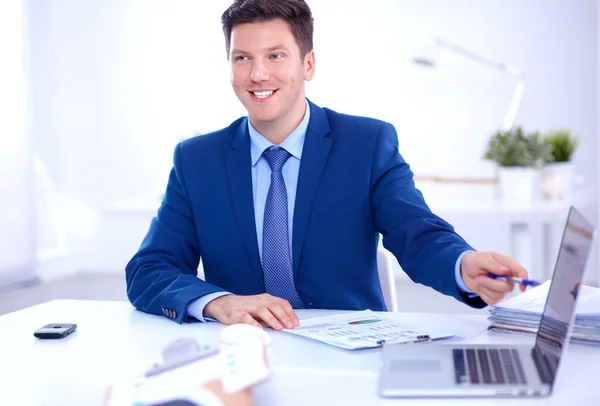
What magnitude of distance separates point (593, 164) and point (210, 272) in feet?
12.6

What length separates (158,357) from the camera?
1194 millimetres

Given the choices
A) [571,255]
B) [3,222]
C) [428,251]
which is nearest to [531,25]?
[3,222]

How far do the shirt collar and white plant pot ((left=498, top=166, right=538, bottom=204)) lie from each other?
1.85 metres

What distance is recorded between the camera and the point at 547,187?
11.8ft

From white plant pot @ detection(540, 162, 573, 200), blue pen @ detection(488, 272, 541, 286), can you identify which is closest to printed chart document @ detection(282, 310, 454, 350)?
blue pen @ detection(488, 272, 541, 286)

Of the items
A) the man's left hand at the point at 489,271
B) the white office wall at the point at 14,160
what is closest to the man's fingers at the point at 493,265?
the man's left hand at the point at 489,271

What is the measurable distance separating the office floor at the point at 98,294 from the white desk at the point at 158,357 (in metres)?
3.09

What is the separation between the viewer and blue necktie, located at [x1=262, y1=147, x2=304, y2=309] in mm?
1805

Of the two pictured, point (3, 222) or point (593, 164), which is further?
point (593, 164)

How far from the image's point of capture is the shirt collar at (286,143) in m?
1.86

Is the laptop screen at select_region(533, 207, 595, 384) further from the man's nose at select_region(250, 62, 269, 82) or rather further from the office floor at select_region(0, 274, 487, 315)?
the office floor at select_region(0, 274, 487, 315)

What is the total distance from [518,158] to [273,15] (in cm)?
197

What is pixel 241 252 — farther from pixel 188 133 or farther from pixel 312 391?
pixel 188 133

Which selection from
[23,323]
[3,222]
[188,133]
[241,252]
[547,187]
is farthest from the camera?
[188,133]
